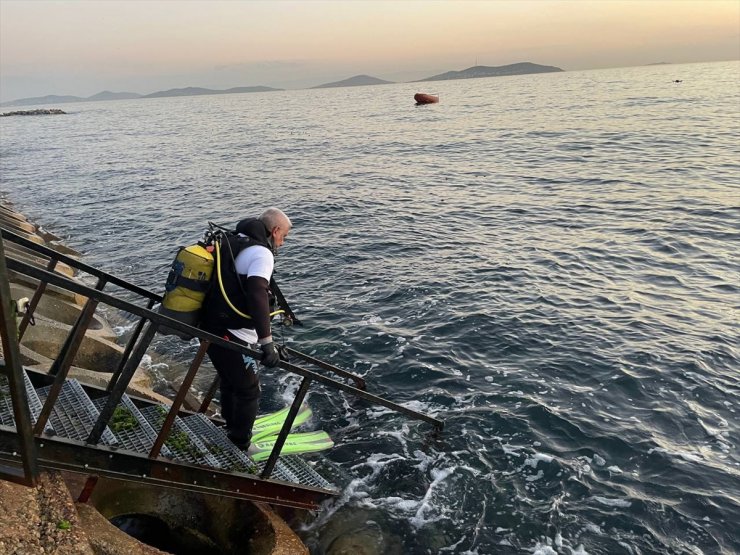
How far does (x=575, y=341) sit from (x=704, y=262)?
7.12 metres

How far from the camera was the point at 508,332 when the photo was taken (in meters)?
12.4

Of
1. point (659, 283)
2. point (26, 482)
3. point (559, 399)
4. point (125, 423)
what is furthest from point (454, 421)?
point (659, 283)

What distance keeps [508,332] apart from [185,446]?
8515 mm

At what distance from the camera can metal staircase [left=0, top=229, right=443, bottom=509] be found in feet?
14.2

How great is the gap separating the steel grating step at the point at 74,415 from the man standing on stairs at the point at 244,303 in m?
1.47

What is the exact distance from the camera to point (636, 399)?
9.82 m

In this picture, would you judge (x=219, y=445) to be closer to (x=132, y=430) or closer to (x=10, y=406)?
(x=132, y=430)

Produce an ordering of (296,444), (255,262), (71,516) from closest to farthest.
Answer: (71,516) < (255,262) < (296,444)

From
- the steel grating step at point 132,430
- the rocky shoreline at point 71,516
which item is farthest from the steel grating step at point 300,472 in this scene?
the steel grating step at point 132,430

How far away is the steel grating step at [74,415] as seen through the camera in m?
5.52

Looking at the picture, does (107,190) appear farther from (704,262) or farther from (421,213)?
(704,262)

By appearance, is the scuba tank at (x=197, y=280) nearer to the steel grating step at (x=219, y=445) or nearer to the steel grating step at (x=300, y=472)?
the steel grating step at (x=219, y=445)

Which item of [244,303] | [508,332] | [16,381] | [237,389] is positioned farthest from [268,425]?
[508,332]

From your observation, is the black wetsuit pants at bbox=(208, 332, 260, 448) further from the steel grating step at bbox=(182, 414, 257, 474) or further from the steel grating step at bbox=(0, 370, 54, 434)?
the steel grating step at bbox=(0, 370, 54, 434)
